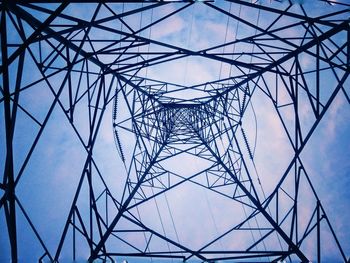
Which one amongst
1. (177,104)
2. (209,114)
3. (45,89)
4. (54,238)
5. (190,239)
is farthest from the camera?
(190,239)

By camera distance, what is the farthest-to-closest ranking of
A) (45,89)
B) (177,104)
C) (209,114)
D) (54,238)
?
(54,238) → (45,89) → (177,104) → (209,114)

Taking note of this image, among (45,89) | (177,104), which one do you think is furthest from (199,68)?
(45,89)

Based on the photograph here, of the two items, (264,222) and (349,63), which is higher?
(264,222)

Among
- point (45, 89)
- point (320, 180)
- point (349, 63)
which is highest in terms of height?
point (45, 89)

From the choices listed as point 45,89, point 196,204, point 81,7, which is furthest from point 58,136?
point 196,204

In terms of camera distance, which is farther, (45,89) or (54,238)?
(54,238)

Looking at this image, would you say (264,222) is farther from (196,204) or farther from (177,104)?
(177,104)

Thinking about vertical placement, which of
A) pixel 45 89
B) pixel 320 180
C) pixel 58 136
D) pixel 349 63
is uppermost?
pixel 45 89

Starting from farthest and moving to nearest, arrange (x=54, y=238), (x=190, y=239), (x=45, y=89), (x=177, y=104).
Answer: (x=190, y=239)
(x=54, y=238)
(x=45, y=89)
(x=177, y=104)

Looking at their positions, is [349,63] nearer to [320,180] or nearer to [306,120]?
[306,120]
